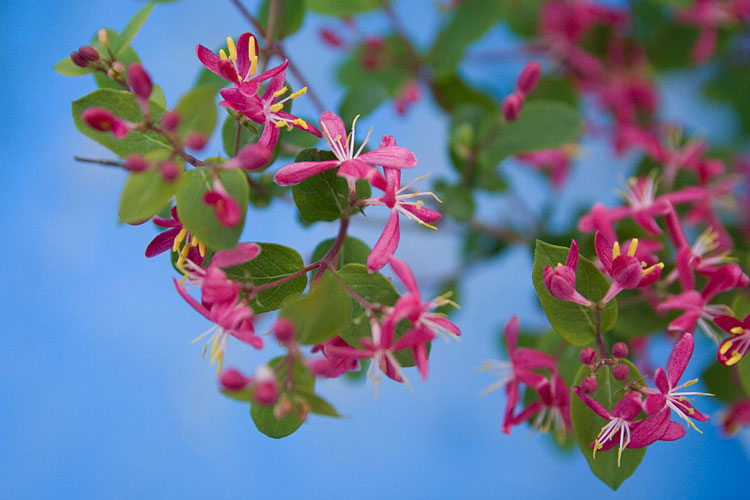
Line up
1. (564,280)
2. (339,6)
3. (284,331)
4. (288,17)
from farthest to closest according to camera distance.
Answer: (339,6)
(288,17)
(564,280)
(284,331)

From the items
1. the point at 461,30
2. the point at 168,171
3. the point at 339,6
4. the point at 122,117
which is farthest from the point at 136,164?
the point at 461,30

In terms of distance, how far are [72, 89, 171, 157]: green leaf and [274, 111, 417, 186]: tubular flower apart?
0.12 metres

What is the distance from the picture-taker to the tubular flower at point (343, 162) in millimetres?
505

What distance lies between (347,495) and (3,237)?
1.23 meters

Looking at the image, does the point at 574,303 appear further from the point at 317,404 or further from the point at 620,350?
the point at 317,404

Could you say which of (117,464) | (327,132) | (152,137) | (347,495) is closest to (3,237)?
(117,464)

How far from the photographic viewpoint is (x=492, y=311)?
1.74 metres

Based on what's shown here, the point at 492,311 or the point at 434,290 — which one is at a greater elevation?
the point at 434,290

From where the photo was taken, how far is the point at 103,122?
0.45 metres

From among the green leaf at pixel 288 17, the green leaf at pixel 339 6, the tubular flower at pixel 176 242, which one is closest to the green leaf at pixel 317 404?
the tubular flower at pixel 176 242

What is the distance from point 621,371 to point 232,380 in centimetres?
35

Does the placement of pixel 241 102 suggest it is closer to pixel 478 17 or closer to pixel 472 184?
pixel 472 184

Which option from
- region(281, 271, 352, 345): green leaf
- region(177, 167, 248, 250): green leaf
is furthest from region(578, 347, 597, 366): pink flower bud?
region(177, 167, 248, 250): green leaf

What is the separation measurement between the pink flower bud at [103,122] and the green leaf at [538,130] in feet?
1.81
